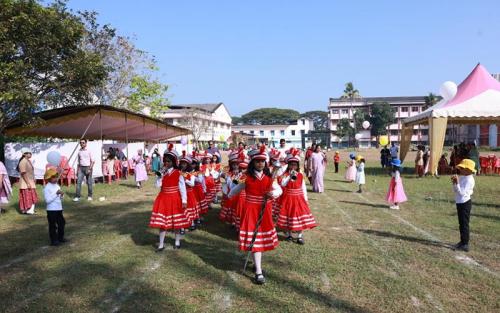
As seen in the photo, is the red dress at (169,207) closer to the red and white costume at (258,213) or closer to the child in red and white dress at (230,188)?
the child in red and white dress at (230,188)

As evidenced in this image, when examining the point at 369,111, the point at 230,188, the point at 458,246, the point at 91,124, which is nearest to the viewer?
the point at 458,246

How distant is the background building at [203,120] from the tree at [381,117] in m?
32.1

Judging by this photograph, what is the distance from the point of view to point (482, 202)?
1197cm

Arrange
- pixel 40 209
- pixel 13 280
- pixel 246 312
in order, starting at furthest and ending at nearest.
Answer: pixel 40 209 < pixel 13 280 < pixel 246 312

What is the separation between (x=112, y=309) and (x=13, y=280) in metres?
1.96

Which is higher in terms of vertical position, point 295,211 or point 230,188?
point 230,188

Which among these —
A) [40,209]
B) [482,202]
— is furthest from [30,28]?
[482,202]

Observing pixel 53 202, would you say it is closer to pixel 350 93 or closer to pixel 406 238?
pixel 406 238

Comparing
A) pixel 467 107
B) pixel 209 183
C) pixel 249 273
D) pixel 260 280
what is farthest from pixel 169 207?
pixel 467 107

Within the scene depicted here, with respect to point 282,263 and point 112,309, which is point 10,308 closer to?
point 112,309

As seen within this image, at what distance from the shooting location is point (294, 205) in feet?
24.4

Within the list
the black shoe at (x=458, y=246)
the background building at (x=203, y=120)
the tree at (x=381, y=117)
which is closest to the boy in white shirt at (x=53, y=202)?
the black shoe at (x=458, y=246)

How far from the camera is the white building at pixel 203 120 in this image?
68.9 m

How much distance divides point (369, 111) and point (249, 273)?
8689 centimetres
